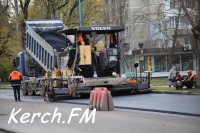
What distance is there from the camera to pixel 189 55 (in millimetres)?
64938

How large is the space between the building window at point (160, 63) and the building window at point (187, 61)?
2409 mm

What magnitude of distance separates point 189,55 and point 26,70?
1393 inches

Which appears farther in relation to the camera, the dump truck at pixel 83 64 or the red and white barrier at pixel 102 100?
the dump truck at pixel 83 64

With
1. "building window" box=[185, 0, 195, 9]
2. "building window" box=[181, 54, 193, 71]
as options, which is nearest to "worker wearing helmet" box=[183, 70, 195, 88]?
"building window" box=[185, 0, 195, 9]

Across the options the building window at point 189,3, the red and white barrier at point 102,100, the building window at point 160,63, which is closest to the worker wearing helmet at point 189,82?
the building window at point 189,3

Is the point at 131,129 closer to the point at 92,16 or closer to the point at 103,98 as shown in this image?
the point at 103,98

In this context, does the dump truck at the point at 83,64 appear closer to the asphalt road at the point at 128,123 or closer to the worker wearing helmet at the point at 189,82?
the worker wearing helmet at the point at 189,82

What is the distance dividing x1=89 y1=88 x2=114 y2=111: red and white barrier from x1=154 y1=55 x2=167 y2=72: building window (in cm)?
4731

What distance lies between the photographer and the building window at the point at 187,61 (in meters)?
64.7

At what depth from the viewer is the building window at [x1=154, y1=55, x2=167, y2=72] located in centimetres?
6588

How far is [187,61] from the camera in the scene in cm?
6531

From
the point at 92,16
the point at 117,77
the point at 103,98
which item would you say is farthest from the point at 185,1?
the point at 92,16

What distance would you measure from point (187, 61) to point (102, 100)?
1896 inches

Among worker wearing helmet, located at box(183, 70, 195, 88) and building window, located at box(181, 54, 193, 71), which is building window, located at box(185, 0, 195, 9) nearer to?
worker wearing helmet, located at box(183, 70, 195, 88)
